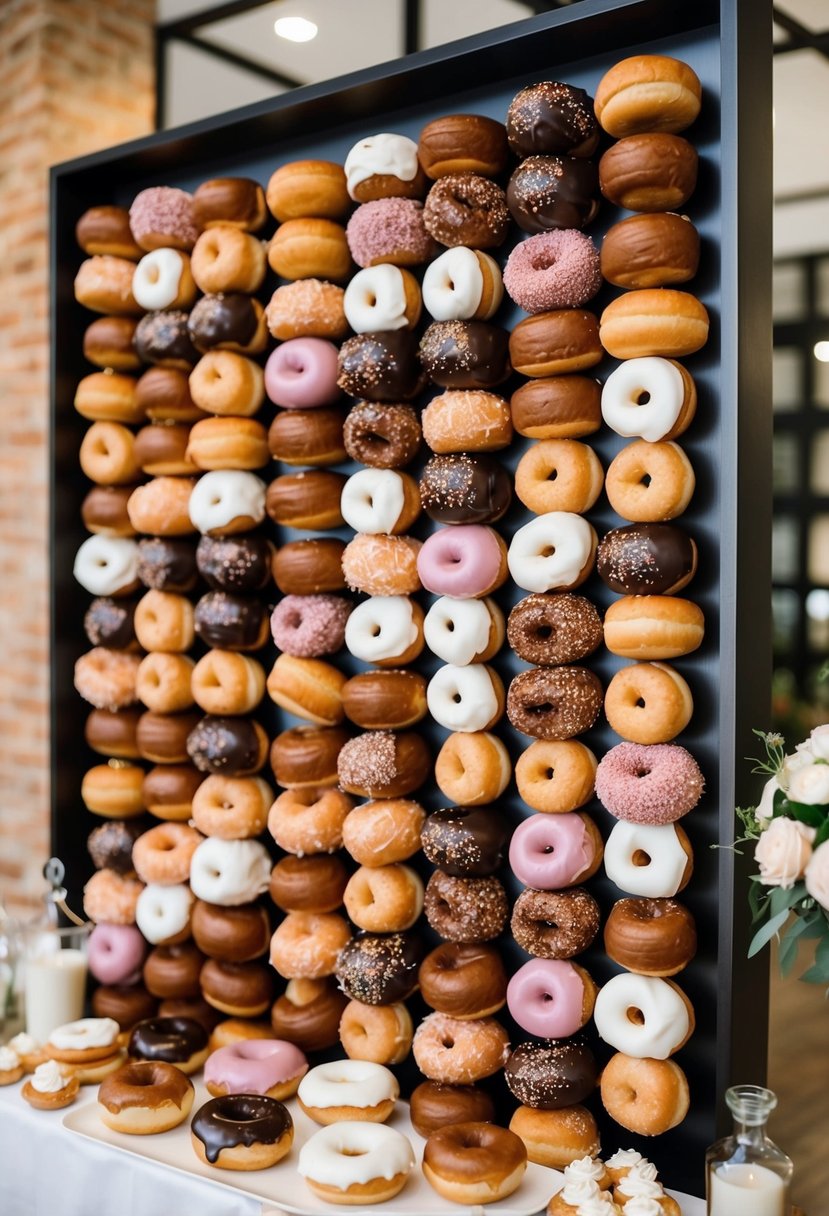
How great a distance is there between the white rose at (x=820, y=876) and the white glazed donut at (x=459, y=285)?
43.2 inches

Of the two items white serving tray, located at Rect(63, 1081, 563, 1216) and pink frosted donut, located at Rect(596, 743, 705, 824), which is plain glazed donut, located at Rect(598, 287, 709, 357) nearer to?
pink frosted donut, located at Rect(596, 743, 705, 824)

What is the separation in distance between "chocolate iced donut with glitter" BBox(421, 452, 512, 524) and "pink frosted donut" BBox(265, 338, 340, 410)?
12.0 inches

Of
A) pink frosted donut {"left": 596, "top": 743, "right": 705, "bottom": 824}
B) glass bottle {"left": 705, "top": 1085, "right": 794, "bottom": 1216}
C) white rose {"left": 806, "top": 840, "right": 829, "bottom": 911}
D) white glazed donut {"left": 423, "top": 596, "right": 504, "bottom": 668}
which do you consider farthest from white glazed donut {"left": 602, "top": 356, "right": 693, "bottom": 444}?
glass bottle {"left": 705, "top": 1085, "right": 794, "bottom": 1216}

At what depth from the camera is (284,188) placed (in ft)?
7.04

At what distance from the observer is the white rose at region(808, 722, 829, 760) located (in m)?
1.36

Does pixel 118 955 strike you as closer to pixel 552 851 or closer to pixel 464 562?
pixel 552 851

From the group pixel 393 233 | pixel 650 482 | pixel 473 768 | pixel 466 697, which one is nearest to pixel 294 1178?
pixel 473 768

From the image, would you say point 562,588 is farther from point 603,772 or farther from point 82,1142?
point 82,1142

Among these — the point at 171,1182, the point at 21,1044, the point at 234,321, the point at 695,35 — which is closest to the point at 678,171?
the point at 695,35

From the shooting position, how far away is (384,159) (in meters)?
2.03

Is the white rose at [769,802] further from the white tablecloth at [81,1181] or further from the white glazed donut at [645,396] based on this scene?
the white tablecloth at [81,1181]

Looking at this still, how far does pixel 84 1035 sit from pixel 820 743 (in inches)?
59.8

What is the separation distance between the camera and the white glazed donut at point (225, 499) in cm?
222

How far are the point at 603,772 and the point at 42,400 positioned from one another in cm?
198
